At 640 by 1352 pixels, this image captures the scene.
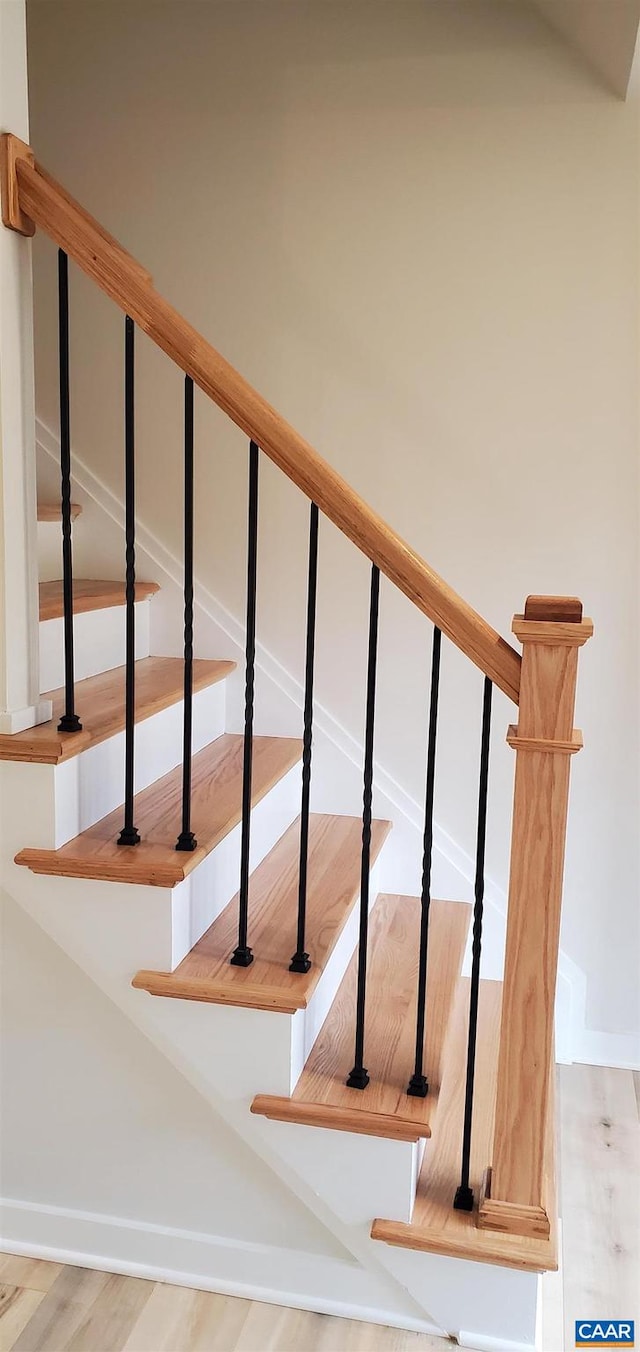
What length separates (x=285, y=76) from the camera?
2500 mm

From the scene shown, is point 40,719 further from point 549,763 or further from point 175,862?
point 549,763

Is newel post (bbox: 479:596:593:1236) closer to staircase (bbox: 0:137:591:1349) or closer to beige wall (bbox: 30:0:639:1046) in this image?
staircase (bbox: 0:137:591:1349)

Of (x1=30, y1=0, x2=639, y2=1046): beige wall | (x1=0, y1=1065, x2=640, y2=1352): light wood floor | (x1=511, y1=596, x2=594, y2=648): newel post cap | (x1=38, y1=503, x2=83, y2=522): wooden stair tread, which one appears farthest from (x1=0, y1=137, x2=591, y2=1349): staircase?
(x1=30, y1=0, x2=639, y2=1046): beige wall

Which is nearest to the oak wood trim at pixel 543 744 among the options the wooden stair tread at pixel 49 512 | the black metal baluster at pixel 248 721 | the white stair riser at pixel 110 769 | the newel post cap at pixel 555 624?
the newel post cap at pixel 555 624

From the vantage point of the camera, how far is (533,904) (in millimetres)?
1625

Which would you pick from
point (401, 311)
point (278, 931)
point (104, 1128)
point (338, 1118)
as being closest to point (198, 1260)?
point (104, 1128)

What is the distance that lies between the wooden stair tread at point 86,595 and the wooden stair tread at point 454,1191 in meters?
1.20

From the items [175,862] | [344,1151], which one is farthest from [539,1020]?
[175,862]

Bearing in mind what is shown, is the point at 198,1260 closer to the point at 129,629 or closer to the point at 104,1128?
the point at 104,1128

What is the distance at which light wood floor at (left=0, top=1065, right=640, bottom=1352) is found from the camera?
174 cm

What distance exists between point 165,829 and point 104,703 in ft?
1.14

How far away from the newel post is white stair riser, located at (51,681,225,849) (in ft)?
2.20

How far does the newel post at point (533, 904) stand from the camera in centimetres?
155

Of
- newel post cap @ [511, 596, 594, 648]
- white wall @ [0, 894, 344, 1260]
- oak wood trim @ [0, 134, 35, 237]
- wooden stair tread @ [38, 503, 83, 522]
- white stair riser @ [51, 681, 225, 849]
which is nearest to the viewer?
newel post cap @ [511, 596, 594, 648]
